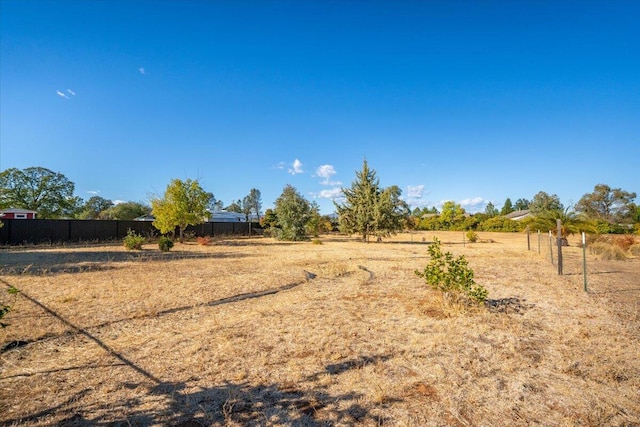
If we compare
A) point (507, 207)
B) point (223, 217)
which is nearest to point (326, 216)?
point (223, 217)

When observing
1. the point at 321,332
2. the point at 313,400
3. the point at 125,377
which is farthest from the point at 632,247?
the point at 125,377

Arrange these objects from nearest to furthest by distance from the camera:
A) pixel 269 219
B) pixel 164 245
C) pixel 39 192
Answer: pixel 164 245
pixel 269 219
pixel 39 192

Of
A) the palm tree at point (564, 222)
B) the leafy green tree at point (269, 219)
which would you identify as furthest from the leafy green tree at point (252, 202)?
the palm tree at point (564, 222)

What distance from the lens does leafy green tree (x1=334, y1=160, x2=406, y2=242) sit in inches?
947

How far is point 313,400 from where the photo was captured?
9.65 ft

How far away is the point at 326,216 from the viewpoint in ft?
139

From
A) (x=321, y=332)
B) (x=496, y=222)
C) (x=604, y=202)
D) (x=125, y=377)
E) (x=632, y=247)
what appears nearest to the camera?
(x=125, y=377)

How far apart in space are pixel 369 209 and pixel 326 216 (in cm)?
1814

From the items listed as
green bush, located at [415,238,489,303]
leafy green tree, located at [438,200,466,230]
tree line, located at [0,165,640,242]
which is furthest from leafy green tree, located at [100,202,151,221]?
green bush, located at [415,238,489,303]

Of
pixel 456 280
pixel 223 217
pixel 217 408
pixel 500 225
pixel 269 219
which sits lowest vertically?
pixel 217 408

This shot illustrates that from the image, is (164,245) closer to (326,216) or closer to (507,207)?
(326,216)

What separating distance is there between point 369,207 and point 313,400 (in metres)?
22.1

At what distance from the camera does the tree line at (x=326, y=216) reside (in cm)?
2022

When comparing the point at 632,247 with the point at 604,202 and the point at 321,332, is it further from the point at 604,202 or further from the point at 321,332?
the point at 604,202
